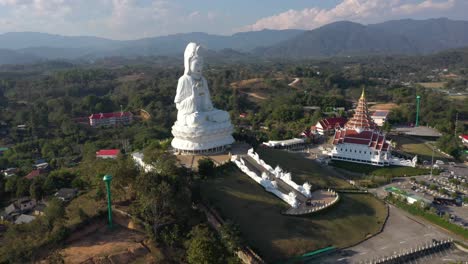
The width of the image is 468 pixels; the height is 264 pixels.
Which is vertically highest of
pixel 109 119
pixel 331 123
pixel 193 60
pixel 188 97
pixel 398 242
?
pixel 193 60

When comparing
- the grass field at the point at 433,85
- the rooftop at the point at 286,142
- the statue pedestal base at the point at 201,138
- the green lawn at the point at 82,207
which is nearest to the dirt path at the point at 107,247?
the green lawn at the point at 82,207

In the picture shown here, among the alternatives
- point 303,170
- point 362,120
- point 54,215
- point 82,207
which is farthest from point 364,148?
point 54,215

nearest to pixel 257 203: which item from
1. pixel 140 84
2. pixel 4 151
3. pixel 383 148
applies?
pixel 383 148

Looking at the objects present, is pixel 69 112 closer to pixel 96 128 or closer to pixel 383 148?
pixel 96 128

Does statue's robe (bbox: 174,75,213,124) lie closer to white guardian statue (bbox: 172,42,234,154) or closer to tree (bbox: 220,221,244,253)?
white guardian statue (bbox: 172,42,234,154)

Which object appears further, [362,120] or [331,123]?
[331,123]

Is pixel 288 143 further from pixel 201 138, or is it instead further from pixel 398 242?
pixel 398 242
